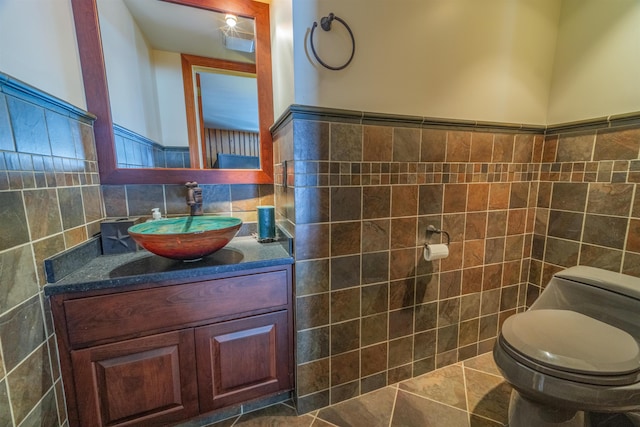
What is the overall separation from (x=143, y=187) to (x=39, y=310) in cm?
70

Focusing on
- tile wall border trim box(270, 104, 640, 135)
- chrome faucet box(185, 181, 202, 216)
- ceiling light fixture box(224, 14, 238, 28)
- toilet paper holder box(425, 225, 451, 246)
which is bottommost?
toilet paper holder box(425, 225, 451, 246)

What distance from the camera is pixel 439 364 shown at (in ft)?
5.17

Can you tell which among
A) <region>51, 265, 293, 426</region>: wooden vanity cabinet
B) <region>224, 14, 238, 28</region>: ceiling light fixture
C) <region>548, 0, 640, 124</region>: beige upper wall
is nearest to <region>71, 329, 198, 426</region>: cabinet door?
<region>51, 265, 293, 426</region>: wooden vanity cabinet

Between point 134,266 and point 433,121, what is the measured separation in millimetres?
1564

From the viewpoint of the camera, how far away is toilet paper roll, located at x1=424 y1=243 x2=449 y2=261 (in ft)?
4.34

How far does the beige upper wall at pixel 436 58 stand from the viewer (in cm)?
111

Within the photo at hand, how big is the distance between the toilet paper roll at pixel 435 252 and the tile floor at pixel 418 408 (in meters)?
0.76

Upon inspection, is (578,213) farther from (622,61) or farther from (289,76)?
(289,76)

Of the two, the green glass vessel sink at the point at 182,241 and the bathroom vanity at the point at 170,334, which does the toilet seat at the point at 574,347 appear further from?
the green glass vessel sink at the point at 182,241

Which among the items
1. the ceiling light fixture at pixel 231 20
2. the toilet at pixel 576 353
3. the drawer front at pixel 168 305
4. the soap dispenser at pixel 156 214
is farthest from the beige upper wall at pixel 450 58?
the toilet at pixel 576 353

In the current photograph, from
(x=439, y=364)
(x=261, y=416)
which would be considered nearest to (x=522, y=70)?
(x=439, y=364)

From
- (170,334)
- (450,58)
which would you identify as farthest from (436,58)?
(170,334)

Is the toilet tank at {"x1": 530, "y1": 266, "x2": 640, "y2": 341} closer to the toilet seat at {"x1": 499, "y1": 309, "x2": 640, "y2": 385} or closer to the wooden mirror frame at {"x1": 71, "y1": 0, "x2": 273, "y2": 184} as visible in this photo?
the toilet seat at {"x1": 499, "y1": 309, "x2": 640, "y2": 385}

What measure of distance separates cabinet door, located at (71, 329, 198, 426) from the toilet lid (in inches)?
53.2
